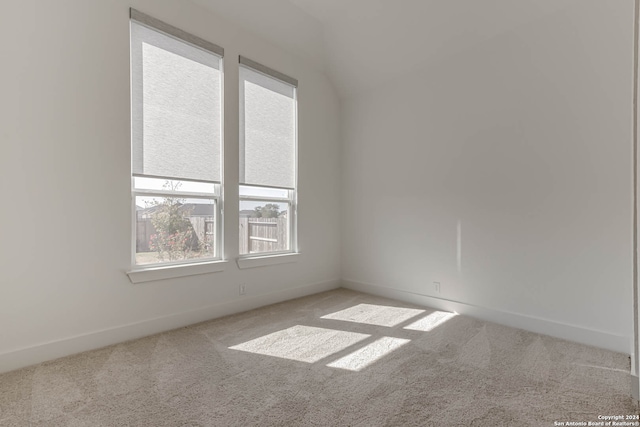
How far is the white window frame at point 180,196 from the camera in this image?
2.83m

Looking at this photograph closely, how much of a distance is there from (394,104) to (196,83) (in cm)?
231

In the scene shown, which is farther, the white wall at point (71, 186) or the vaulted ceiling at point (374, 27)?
the vaulted ceiling at point (374, 27)

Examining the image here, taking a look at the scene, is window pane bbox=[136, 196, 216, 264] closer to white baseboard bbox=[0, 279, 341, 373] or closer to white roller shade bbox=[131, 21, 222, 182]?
white roller shade bbox=[131, 21, 222, 182]

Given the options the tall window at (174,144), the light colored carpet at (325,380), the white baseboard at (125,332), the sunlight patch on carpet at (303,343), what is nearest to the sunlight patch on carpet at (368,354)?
the light colored carpet at (325,380)

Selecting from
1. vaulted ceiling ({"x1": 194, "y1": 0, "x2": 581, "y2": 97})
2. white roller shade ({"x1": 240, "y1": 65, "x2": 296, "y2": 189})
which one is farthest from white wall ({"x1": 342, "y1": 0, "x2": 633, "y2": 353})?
→ white roller shade ({"x1": 240, "y1": 65, "x2": 296, "y2": 189})

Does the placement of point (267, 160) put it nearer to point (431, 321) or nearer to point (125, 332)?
point (125, 332)

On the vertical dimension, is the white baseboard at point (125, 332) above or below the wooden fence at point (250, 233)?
below

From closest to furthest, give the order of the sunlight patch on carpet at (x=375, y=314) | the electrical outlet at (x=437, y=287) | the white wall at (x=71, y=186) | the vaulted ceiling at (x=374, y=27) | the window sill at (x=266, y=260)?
the white wall at (x=71, y=186) → the vaulted ceiling at (x=374, y=27) → the sunlight patch on carpet at (x=375, y=314) → the window sill at (x=266, y=260) → the electrical outlet at (x=437, y=287)

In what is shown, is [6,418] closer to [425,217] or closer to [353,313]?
[353,313]

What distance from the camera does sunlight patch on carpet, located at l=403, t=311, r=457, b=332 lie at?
3156mm

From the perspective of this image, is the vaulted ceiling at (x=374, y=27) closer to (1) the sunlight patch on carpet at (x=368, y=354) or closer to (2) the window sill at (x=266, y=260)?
(2) the window sill at (x=266, y=260)

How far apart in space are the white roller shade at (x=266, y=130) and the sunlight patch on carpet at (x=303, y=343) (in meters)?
1.68

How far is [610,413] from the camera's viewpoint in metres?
1.83

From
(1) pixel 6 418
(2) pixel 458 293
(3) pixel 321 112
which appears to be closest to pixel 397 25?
(3) pixel 321 112
